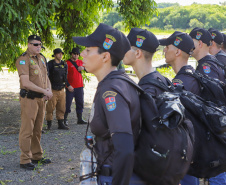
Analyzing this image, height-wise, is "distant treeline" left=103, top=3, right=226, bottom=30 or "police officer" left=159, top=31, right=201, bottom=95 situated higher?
"police officer" left=159, top=31, right=201, bottom=95

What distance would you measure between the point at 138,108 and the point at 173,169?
41 cm

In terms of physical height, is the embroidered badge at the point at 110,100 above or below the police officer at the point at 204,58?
above

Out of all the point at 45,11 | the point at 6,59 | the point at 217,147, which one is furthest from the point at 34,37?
the point at 217,147

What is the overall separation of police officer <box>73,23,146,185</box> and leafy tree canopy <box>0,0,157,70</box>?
448 centimetres

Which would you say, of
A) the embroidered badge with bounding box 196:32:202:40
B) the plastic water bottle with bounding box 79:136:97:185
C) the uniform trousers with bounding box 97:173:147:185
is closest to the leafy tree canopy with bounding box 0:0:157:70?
Result: the embroidered badge with bounding box 196:32:202:40

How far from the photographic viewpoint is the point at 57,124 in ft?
31.6

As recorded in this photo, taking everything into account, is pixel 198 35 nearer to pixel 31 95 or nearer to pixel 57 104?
pixel 31 95

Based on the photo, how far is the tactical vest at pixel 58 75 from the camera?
27.1 feet

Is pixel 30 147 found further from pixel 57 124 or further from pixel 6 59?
pixel 57 124

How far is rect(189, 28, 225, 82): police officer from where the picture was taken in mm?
4660

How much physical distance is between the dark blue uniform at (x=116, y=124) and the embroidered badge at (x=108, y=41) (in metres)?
0.17

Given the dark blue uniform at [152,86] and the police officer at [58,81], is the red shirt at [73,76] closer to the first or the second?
the police officer at [58,81]

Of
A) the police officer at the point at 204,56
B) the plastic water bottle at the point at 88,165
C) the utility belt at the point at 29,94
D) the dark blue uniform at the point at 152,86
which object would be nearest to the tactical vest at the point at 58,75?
the utility belt at the point at 29,94

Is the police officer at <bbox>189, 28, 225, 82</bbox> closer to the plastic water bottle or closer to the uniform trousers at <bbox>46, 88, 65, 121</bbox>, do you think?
the plastic water bottle
